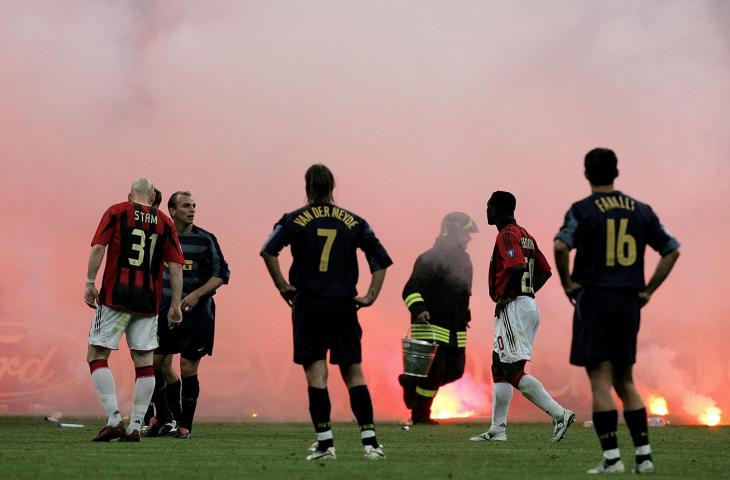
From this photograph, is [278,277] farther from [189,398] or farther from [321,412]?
[189,398]

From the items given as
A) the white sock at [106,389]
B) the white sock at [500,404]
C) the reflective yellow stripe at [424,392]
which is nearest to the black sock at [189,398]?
the white sock at [106,389]

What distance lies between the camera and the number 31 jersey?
10203 mm

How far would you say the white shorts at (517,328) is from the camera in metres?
11.1

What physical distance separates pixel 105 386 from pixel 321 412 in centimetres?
302

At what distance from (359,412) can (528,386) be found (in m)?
3.48

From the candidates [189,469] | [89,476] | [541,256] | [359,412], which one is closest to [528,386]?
[541,256]

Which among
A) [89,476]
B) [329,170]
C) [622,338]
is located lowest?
[89,476]

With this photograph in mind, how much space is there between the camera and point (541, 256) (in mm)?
11250

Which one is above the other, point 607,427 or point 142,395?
point 142,395

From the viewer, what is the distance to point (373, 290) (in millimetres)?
8258

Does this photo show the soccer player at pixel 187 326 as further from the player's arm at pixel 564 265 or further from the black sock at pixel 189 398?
the player's arm at pixel 564 265

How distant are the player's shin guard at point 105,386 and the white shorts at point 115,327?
0.20m

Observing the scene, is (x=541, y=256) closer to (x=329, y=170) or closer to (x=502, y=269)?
(x=502, y=269)

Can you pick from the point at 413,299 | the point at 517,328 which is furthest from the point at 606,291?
the point at 413,299
